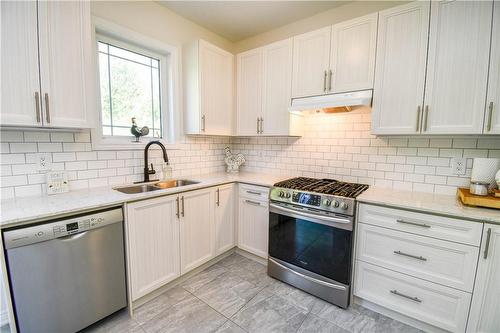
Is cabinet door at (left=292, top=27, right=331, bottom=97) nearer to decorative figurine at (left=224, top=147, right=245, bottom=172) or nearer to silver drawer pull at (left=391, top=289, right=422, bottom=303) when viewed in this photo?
decorative figurine at (left=224, top=147, right=245, bottom=172)

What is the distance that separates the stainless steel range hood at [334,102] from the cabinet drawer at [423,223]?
0.86 metres

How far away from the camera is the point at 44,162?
171 cm

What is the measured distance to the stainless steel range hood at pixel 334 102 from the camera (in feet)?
6.22

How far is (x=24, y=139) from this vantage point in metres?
1.62

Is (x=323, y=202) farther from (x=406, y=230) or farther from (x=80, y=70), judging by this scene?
(x=80, y=70)

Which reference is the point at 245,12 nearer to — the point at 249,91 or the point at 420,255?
the point at 249,91

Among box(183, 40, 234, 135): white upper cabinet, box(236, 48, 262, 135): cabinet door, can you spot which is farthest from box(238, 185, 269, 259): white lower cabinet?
box(183, 40, 234, 135): white upper cabinet

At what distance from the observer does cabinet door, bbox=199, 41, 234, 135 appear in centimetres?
254

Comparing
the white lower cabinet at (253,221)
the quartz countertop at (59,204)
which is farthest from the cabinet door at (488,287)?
the quartz countertop at (59,204)

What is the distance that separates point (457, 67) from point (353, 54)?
756mm

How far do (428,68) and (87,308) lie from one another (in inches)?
119

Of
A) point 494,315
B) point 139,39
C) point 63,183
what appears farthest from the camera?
point 139,39

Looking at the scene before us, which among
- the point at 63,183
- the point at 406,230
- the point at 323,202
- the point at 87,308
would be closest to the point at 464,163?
the point at 406,230

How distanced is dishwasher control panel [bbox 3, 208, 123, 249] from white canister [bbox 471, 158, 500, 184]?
2.62 metres
